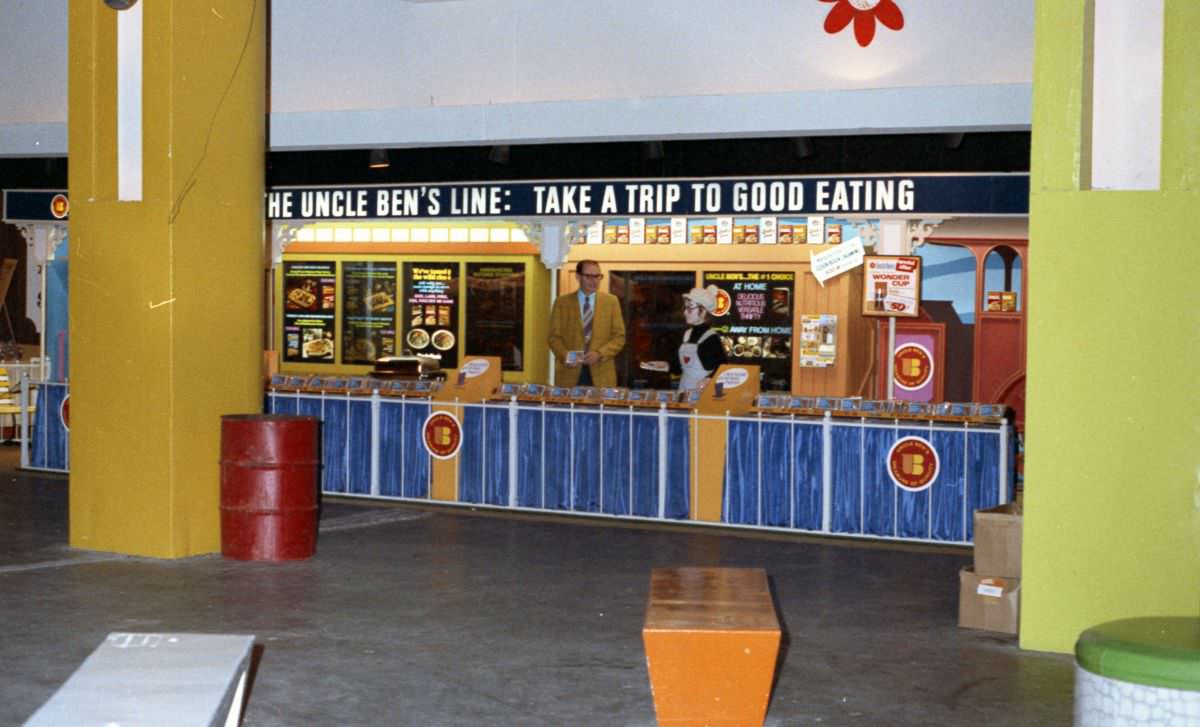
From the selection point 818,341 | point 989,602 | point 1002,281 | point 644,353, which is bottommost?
point 989,602

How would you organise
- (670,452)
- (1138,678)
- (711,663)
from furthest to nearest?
1. (670,452)
2. (711,663)
3. (1138,678)

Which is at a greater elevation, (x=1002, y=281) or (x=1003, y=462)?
(x=1002, y=281)

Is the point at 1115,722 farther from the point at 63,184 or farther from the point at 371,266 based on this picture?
the point at 63,184

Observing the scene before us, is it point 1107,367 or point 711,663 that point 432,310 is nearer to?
point 1107,367

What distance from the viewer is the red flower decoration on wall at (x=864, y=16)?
544 inches

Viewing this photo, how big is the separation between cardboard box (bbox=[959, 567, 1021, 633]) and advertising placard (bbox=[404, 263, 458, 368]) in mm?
10531

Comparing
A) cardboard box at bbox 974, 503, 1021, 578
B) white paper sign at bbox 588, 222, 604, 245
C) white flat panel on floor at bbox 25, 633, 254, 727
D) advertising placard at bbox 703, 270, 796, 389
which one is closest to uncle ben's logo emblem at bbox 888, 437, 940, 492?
cardboard box at bbox 974, 503, 1021, 578

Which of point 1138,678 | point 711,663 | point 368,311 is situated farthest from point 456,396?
point 1138,678

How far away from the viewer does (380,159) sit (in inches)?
678

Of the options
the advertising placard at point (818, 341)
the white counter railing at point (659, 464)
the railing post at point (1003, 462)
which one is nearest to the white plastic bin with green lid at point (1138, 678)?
the railing post at point (1003, 462)

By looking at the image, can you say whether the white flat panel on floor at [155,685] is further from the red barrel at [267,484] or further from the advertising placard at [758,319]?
the advertising placard at [758,319]

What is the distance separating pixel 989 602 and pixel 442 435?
6.44m

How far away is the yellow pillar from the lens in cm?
1172

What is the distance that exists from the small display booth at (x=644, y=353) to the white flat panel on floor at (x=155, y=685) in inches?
318
